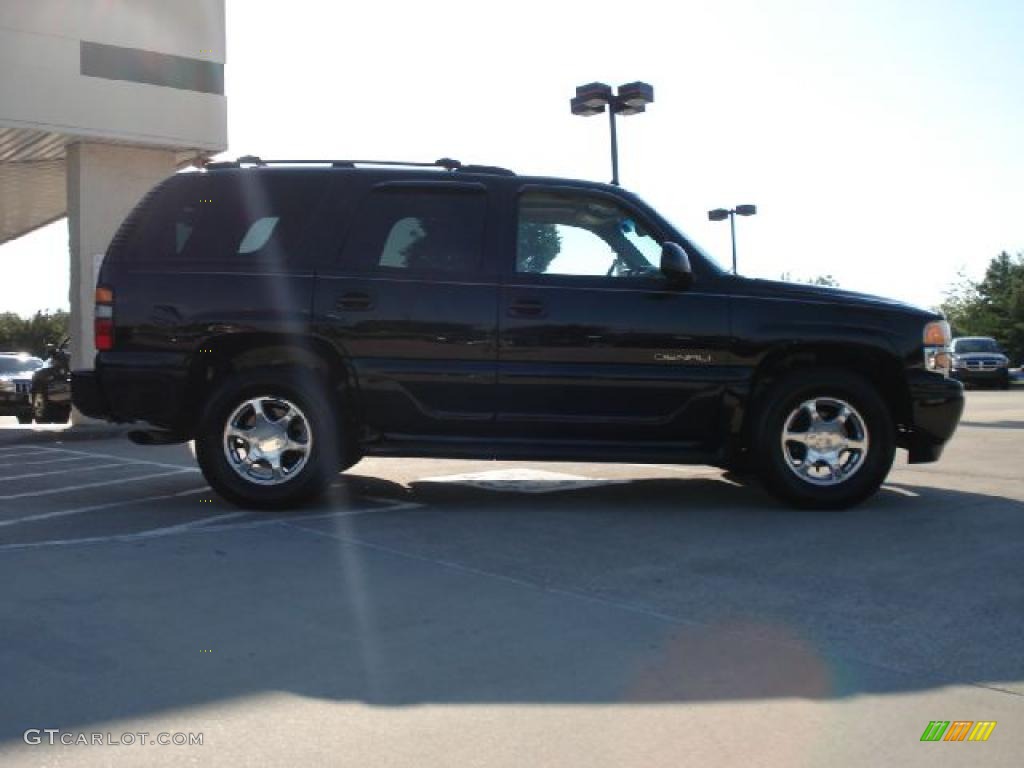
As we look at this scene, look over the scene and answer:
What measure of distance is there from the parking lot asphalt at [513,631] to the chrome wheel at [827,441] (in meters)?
0.28

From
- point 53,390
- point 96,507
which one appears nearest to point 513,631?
point 96,507

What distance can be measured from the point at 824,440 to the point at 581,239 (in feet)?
6.44

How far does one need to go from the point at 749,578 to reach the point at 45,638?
294 cm

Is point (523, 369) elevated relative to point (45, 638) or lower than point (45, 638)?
elevated

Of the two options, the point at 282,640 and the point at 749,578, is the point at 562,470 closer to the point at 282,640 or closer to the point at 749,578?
the point at 749,578

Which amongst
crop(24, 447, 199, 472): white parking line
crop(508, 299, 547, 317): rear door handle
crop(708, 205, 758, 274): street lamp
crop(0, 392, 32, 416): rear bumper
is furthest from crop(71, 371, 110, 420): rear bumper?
crop(708, 205, 758, 274): street lamp

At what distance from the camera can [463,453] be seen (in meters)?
6.70

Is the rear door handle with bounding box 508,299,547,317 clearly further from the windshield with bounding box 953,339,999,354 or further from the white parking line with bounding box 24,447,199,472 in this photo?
the windshield with bounding box 953,339,999,354

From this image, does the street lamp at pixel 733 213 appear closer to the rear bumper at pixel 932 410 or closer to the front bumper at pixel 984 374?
the front bumper at pixel 984 374

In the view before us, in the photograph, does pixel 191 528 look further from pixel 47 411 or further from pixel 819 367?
pixel 47 411

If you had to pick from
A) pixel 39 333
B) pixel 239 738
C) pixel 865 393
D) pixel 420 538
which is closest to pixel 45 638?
pixel 239 738

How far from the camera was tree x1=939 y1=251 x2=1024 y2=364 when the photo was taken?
202ft

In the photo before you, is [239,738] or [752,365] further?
[752,365]

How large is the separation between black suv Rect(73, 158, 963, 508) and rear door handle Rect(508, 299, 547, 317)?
0.5 inches
